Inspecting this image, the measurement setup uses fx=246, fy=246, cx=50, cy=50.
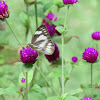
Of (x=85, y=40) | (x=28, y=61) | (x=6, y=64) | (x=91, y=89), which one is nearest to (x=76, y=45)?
(x=85, y=40)

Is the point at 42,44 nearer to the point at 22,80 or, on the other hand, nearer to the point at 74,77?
the point at 22,80

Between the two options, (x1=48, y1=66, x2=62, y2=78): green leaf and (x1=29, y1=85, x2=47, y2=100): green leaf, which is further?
(x1=48, y1=66, x2=62, y2=78): green leaf

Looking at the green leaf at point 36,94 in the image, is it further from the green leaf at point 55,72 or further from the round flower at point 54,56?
the round flower at point 54,56

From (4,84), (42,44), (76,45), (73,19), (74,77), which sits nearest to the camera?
(42,44)

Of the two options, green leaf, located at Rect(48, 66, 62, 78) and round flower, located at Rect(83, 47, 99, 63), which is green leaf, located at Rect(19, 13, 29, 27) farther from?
round flower, located at Rect(83, 47, 99, 63)

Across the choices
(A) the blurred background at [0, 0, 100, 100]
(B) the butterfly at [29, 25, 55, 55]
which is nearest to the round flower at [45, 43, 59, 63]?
(A) the blurred background at [0, 0, 100, 100]

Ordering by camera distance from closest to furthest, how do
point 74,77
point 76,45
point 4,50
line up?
point 4,50, point 74,77, point 76,45

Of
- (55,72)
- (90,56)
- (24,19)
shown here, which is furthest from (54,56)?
(24,19)

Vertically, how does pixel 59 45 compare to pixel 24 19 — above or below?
below

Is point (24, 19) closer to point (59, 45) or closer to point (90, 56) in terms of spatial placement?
point (90, 56)
